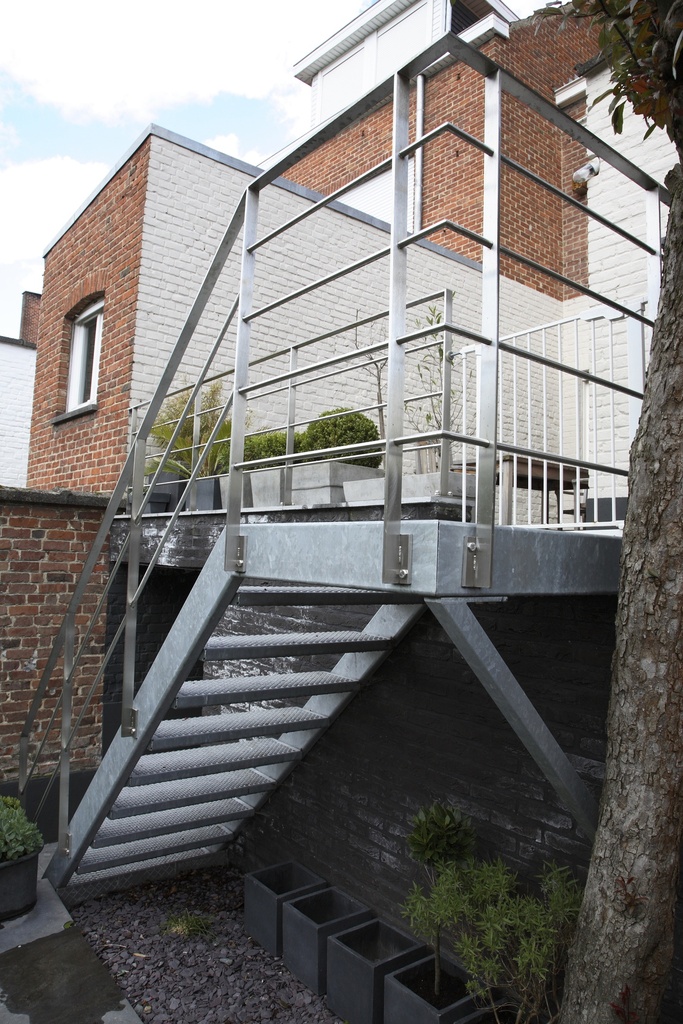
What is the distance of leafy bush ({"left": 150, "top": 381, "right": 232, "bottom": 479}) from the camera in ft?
17.9

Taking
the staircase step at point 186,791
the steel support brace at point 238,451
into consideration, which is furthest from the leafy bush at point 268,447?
the steel support brace at point 238,451

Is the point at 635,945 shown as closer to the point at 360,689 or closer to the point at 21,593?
the point at 360,689

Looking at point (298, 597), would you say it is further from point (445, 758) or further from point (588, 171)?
point (588, 171)

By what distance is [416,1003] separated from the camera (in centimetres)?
297

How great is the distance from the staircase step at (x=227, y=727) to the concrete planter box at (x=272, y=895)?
878 millimetres

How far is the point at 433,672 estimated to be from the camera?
3703 millimetres

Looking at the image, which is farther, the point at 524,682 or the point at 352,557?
the point at 524,682

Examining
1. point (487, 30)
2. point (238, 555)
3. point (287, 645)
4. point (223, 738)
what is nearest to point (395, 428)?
point (238, 555)

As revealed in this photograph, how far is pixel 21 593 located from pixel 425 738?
10.9ft

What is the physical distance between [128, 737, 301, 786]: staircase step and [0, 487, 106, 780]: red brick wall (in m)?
1.96

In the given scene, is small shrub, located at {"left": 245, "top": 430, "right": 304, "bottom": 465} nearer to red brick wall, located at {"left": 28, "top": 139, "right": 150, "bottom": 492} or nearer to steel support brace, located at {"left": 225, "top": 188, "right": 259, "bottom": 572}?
red brick wall, located at {"left": 28, "top": 139, "right": 150, "bottom": 492}

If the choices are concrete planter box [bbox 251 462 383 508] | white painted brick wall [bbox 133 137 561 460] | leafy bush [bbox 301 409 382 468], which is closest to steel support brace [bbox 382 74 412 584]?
concrete planter box [bbox 251 462 383 508]

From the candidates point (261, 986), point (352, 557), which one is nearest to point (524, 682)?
point (352, 557)

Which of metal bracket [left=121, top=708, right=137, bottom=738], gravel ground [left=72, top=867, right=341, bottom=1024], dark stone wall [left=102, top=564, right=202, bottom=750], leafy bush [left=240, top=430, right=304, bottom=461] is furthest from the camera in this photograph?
dark stone wall [left=102, top=564, right=202, bottom=750]
